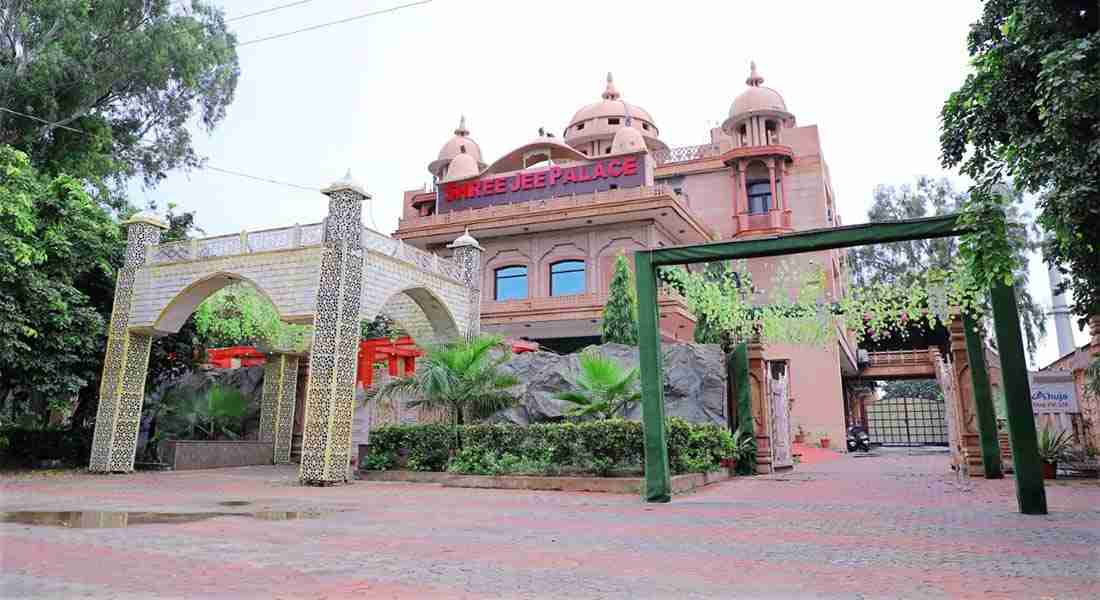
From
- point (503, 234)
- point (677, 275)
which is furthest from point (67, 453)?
point (677, 275)

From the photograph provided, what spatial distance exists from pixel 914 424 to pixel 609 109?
22.0 metres

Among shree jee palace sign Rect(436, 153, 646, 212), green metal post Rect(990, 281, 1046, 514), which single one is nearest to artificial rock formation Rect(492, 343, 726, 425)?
green metal post Rect(990, 281, 1046, 514)

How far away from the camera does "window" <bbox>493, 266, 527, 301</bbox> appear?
26062 millimetres

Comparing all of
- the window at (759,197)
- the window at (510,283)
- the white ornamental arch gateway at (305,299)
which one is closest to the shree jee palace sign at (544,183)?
the window at (510,283)

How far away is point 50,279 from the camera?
47.9 feet

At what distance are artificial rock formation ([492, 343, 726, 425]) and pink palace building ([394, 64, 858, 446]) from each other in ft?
23.3

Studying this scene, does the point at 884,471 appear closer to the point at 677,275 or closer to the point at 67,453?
the point at 677,275

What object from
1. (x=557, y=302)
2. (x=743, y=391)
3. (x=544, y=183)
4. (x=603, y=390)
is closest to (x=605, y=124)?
(x=544, y=183)

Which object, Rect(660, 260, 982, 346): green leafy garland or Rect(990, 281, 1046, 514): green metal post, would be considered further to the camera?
Rect(660, 260, 982, 346): green leafy garland

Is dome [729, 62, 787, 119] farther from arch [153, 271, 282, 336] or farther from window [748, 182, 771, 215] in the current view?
arch [153, 271, 282, 336]

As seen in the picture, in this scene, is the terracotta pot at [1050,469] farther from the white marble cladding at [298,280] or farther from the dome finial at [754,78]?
the dome finial at [754,78]

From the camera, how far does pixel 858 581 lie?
4.17 meters

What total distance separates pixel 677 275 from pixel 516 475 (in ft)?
36.9

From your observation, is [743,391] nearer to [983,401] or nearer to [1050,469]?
[983,401]
